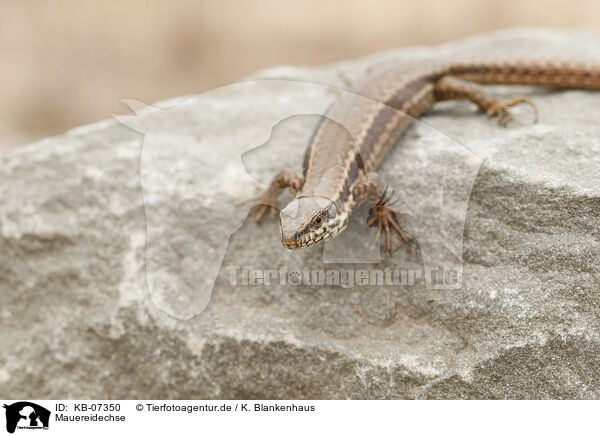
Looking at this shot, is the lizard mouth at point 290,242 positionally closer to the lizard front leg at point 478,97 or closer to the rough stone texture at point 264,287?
the rough stone texture at point 264,287

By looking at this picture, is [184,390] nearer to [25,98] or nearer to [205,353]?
[205,353]

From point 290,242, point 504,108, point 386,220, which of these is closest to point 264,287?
point 290,242

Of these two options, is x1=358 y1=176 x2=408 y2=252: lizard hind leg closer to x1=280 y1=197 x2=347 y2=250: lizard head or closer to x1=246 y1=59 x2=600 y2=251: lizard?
x1=246 y1=59 x2=600 y2=251: lizard

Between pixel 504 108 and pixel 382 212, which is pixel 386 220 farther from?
pixel 504 108
